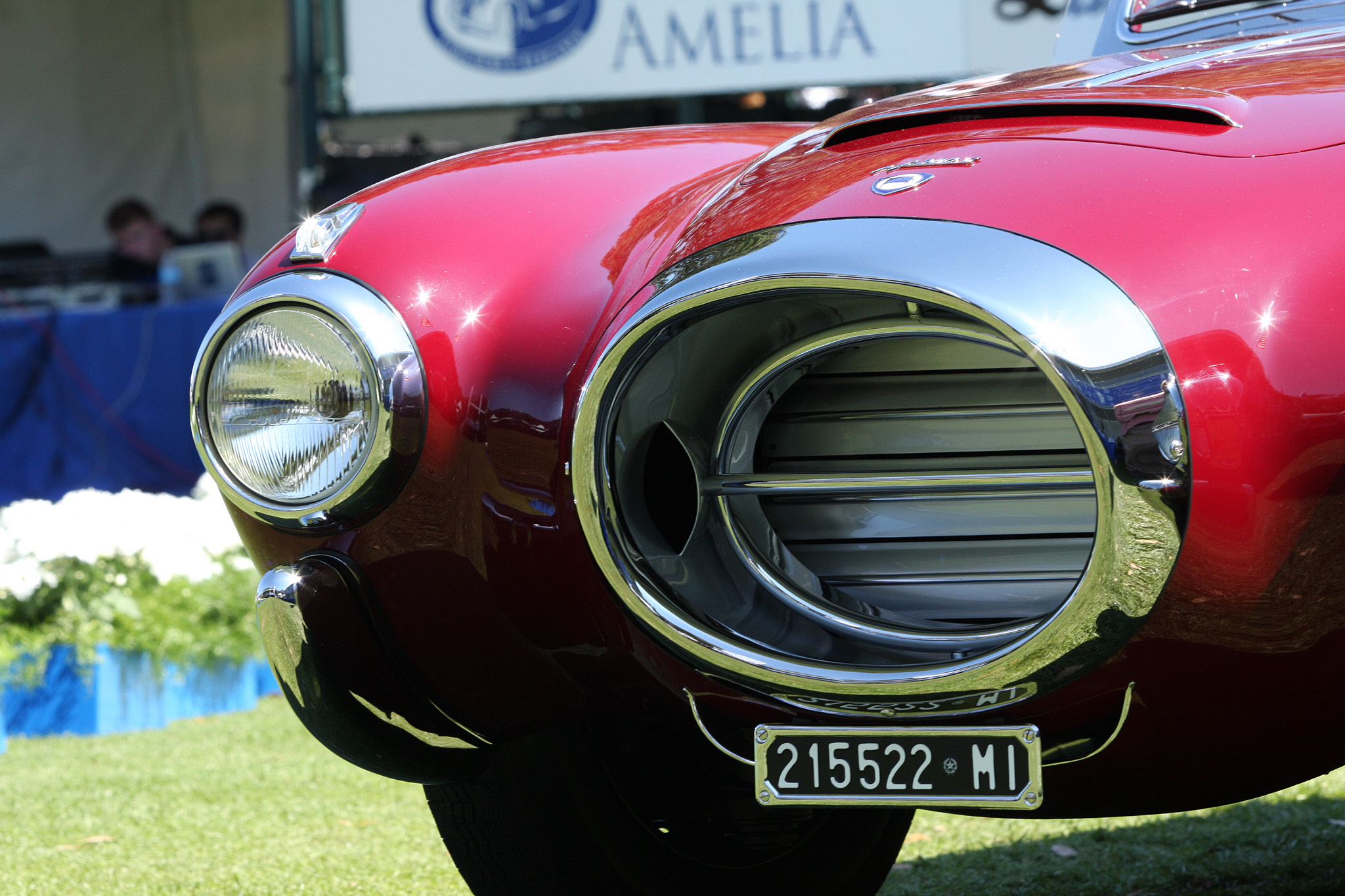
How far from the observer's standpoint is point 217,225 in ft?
26.6

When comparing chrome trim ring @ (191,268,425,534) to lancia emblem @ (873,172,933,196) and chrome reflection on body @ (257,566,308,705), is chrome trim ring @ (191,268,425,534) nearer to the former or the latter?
chrome reflection on body @ (257,566,308,705)

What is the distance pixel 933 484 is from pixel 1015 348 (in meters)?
0.17

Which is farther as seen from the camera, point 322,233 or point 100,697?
point 100,697

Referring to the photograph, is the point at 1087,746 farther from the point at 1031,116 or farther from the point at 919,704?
the point at 1031,116

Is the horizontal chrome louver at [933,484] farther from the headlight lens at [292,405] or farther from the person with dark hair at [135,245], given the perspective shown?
the person with dark hair at [135,245]

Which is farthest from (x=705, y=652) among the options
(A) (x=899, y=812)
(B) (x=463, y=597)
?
(A) (x=899, y=812)

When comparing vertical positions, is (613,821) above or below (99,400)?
above

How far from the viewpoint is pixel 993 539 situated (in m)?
1.47

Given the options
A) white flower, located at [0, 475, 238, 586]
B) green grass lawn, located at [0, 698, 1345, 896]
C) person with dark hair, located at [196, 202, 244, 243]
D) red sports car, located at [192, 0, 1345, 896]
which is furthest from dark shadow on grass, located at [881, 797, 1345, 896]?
person with dark hair, located at [196, 202, 244, 243]

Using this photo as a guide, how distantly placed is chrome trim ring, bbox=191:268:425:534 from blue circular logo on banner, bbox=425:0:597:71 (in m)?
4.72

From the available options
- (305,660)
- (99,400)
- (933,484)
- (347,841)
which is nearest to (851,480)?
(933,484)

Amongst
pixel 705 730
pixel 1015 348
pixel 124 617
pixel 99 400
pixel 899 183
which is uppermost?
pixel 899 183

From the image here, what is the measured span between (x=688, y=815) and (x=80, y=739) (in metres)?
2.30

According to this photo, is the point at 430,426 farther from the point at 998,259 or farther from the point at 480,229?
the point at 998,259
